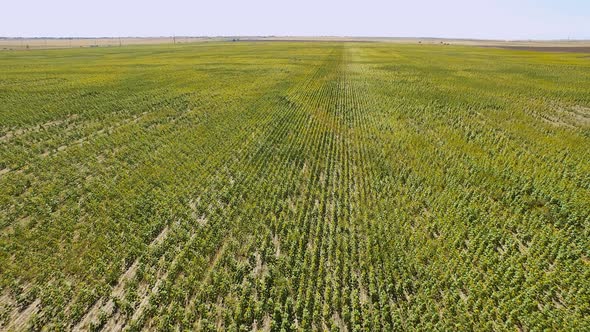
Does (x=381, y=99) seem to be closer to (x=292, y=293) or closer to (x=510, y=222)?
(x=510, y=222)

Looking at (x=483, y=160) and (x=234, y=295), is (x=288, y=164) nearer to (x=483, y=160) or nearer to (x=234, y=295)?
(x=234, y=295)

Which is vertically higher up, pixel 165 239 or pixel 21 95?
pixel 21 95

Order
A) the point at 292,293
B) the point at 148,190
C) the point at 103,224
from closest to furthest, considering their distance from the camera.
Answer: the point at 292,293 < the point at 103,224 < the point at 148,190

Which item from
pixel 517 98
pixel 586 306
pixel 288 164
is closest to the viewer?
pixel 586 306

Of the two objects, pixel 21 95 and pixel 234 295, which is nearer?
pixel 234 295

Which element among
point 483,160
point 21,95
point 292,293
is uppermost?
point 21,95

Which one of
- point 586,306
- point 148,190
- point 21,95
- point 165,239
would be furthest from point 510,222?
point 21,95
